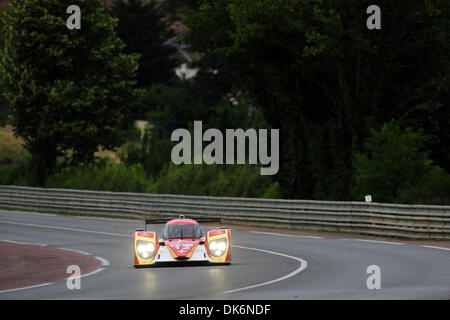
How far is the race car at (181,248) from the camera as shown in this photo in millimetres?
17719

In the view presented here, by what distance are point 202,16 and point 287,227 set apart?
48.8 feet

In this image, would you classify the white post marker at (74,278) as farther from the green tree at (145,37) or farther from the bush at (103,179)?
the green tree at (145,37)

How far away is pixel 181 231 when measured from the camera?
60.5 feet

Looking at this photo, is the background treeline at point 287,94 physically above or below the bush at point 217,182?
above

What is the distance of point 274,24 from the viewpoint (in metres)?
36.6

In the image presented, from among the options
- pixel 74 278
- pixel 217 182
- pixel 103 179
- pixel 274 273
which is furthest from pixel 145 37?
pixel 274 273

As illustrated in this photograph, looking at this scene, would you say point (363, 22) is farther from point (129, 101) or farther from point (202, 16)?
point (129, 101)

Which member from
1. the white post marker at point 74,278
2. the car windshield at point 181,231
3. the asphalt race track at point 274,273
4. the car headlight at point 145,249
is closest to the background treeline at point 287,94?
the asphalt race track at point 274,273

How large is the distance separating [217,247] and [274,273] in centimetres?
183

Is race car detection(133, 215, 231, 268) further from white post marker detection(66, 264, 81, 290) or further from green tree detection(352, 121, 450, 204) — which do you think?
green tree detection(352, 121, 450, 204)

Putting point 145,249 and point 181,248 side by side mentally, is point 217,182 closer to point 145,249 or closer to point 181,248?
point 145,249

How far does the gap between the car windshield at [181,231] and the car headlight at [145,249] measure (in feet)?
1.77
